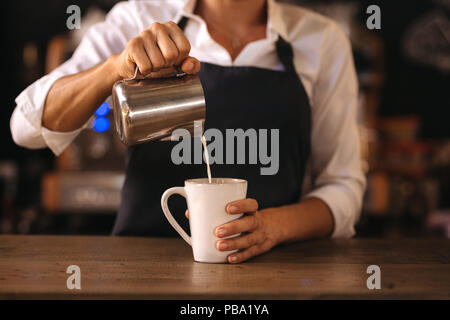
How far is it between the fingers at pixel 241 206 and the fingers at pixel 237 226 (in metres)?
0.02

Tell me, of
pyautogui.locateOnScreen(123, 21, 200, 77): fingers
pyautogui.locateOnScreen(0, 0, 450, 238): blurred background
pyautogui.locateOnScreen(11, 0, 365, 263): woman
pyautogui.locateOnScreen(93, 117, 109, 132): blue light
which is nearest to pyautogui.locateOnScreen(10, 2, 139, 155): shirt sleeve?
pyautogui.locateOnScreen(11, 0, 365, 263): woman

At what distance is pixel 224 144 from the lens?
1.34 metres

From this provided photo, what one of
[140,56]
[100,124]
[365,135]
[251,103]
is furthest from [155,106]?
[365,135]

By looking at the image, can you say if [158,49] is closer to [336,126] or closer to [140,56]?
Result: [140,56]

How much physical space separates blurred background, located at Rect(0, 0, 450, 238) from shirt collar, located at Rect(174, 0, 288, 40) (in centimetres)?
138

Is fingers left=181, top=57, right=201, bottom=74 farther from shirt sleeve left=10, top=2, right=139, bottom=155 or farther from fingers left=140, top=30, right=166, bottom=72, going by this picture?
shirt sleeve left=10, top=2, right=139, bottom=155

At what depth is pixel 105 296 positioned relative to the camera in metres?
0.73

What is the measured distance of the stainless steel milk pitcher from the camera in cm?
95

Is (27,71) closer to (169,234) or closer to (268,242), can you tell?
(169,234)

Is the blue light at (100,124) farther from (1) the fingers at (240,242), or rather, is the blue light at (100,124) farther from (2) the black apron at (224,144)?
(1) the fingers at (240,242)

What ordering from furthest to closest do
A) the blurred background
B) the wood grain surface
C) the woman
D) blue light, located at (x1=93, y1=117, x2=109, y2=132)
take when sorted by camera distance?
blue light, located at (x1=93, y1=117, x2=109, y2=132) → the blurred background → the woman → the wood grain surface

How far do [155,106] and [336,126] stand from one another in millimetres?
652
